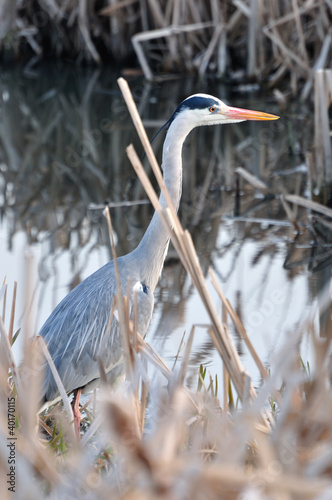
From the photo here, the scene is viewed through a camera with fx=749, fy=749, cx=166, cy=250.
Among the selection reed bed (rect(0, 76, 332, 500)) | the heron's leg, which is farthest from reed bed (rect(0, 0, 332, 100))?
reed bed (rect(0, 76, 332, 500))

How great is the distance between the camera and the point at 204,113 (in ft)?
10.5

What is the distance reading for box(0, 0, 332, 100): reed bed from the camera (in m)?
8.56

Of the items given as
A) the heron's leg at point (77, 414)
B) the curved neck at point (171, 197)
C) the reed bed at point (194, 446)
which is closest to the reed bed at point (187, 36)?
the curved neck at point (171, 197)

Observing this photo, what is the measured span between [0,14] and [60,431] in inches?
352

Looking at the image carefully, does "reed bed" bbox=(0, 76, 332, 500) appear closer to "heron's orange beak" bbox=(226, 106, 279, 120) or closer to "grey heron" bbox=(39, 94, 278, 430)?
"grey heron" bbox=(39, 94, 278, 430)

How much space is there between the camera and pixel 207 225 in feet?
18.9

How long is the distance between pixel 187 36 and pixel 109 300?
292 inches

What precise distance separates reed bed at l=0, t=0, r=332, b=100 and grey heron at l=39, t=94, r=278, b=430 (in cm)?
483

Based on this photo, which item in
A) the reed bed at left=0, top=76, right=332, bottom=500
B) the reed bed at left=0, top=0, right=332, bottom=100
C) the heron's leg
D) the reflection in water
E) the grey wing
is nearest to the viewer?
the reed bed at left=0, top=76, right=332, bottom=500

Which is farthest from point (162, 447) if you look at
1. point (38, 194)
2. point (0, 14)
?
point (0, 14)

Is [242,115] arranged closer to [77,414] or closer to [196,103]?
[196,103]

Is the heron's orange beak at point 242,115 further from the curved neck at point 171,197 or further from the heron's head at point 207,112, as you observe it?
the curved neck at point 171,197

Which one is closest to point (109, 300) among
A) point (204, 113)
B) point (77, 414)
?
point (77, 414)

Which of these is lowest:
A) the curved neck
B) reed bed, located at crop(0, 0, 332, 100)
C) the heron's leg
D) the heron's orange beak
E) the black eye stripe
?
the heron's leg
